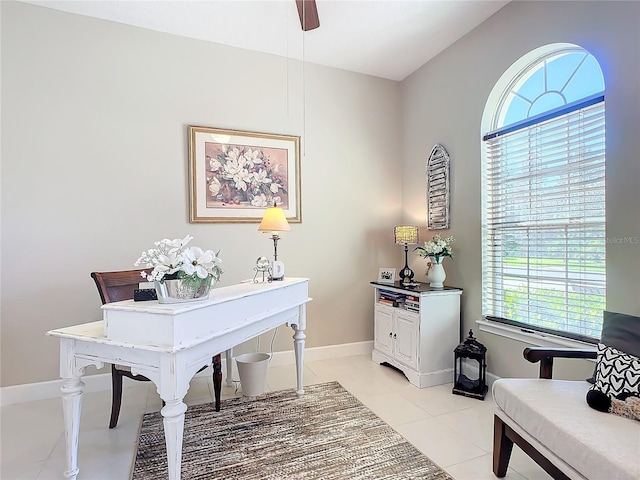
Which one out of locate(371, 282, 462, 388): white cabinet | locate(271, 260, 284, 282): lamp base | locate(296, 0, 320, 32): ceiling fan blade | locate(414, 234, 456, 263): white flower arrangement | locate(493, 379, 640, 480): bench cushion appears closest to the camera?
locate(493, 379, 640, 480): bench cushion

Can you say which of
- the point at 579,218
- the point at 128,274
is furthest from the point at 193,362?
the point at 579,218

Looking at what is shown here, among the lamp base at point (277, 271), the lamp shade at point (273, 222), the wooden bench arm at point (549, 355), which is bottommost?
the wooden bench arm at point (549, 355)

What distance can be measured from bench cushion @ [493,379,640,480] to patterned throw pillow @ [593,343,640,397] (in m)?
0.11

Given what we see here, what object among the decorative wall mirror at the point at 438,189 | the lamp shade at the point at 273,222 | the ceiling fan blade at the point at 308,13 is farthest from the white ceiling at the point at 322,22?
the lamp shade at the point at 273,222

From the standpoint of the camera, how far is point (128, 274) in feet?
8.39

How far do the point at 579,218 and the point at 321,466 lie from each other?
222 centimetres

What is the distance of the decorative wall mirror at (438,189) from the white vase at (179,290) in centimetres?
242

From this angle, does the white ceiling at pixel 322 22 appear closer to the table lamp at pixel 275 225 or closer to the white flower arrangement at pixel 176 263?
the table lamp at pixel 275 225

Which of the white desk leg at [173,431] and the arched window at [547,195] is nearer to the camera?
the white desk leg at [173,431]

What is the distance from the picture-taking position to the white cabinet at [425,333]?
297 cm

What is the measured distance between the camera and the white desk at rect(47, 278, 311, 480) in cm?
152

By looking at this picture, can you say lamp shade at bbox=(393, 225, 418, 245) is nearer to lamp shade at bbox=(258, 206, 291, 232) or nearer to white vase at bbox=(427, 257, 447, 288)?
white vase at bbox=(427, 257, 447, 288)

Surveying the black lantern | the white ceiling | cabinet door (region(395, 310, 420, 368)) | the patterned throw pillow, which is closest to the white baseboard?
cabinet door (region(395, 310, 420, 368))

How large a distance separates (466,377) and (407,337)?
1.83ft
